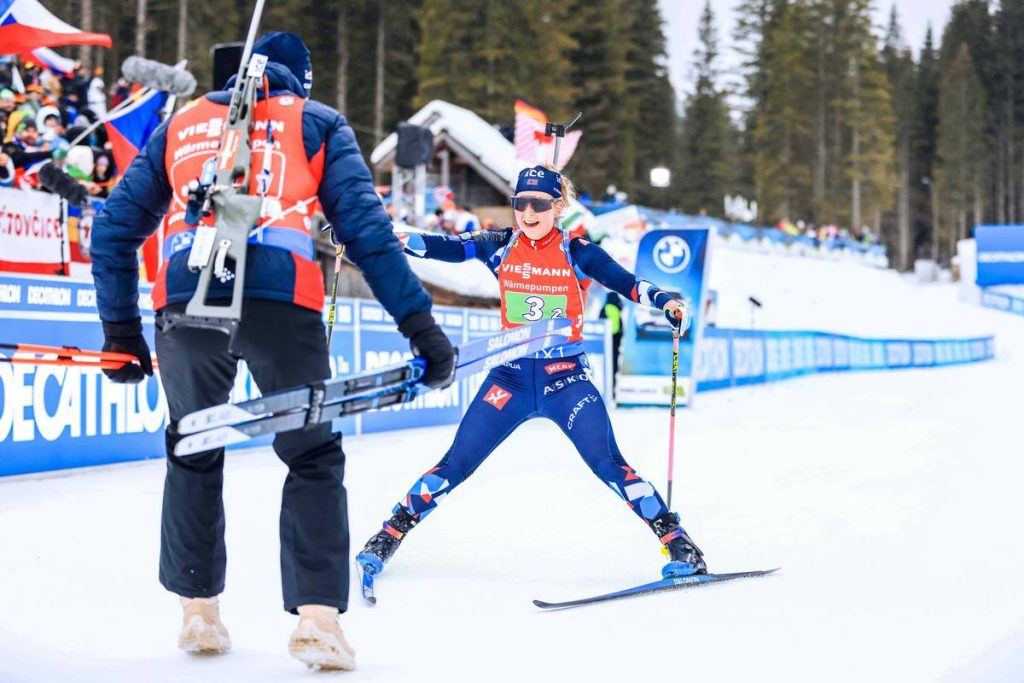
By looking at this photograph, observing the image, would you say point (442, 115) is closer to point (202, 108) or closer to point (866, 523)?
point (866, 523)

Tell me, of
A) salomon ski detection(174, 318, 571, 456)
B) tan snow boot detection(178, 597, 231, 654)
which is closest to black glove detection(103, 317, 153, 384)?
salomon ski detection(174, 318, 571, 456)

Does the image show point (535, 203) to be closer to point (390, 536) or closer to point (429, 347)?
point (390, 536)

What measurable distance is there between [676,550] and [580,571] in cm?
58

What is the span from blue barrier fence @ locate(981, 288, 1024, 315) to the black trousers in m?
51.2

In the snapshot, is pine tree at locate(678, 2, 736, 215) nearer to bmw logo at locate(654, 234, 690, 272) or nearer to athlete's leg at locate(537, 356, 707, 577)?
bmw logo at locate(654, 234, 690, 272)

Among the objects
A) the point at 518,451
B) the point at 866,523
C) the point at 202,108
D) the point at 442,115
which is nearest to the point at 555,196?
the point at 202,108

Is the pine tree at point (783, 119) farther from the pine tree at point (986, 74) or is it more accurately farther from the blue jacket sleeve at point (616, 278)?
the blue jacket sleeve at point (616, 278)

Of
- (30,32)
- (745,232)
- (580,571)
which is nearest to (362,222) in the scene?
(580,571)

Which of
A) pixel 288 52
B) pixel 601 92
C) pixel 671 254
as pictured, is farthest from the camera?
pixel 601 92

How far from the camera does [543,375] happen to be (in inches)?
204

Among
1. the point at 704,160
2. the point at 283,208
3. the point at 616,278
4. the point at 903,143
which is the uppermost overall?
the point at 903,143

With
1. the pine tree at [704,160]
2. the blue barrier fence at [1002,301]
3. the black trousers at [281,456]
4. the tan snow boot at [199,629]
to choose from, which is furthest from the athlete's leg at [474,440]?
the pine tree at [704,160]

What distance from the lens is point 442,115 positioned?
31.4 metres

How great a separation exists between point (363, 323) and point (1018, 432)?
7071 millimetres
